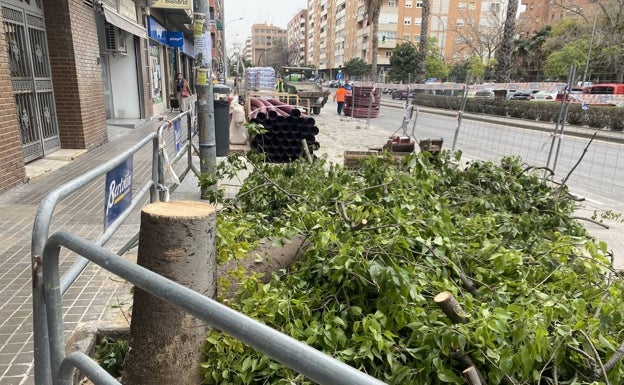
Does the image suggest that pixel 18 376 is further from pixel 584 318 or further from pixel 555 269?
pixel 555 269

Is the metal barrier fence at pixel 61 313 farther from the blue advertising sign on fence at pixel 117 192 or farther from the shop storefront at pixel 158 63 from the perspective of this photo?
the shop storefront at pixel 158 63

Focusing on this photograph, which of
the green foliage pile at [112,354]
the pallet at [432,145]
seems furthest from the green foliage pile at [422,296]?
the pallet at [432,145]

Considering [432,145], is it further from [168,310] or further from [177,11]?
[177,11]

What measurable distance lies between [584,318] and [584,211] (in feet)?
18.2

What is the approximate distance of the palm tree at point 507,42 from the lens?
65.3 feet

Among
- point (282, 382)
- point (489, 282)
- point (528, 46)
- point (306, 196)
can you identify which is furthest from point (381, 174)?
point (528, 46)

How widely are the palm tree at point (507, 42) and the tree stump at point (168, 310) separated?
21.5 metres

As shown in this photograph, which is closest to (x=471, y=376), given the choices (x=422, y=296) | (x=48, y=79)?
(x=422, y=296)

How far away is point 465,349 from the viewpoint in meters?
2.16

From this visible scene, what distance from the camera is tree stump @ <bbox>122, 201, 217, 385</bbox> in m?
2.25

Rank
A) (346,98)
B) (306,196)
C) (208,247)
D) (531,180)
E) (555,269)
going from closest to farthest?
(208,247), (555,269), (306,196), (531,180), (346,98)

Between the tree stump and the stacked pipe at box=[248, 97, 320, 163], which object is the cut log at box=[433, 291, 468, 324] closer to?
the tree stump

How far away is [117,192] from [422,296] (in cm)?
208

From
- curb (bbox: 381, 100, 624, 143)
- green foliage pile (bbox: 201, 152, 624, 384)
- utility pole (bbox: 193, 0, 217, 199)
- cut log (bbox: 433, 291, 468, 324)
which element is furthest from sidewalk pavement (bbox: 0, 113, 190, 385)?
curb (bbox: 381, 100, 624, 143)
